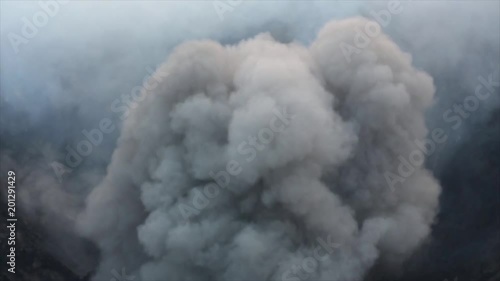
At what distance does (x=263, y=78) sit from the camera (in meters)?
27.8

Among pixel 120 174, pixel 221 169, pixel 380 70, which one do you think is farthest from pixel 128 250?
pixel 380 70

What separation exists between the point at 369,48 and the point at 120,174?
1298 cm

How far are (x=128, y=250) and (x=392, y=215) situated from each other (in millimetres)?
12445

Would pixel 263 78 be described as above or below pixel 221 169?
above

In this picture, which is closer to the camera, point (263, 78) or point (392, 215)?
point (263, 78)

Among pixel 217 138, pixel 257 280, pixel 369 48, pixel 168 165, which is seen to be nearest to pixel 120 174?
pixel 168 165

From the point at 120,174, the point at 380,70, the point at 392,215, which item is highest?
the point at 380,70

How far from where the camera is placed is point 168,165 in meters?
28.9

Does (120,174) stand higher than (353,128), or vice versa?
(353,128)

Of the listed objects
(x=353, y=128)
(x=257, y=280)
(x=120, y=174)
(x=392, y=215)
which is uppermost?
(x=353, y=128)

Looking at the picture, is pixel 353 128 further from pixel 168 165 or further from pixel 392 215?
pixel 168 165

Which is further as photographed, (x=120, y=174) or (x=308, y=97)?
(x=120, y=174)

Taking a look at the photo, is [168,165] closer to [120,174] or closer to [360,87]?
[120,174]

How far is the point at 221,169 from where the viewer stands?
28.5 metres
